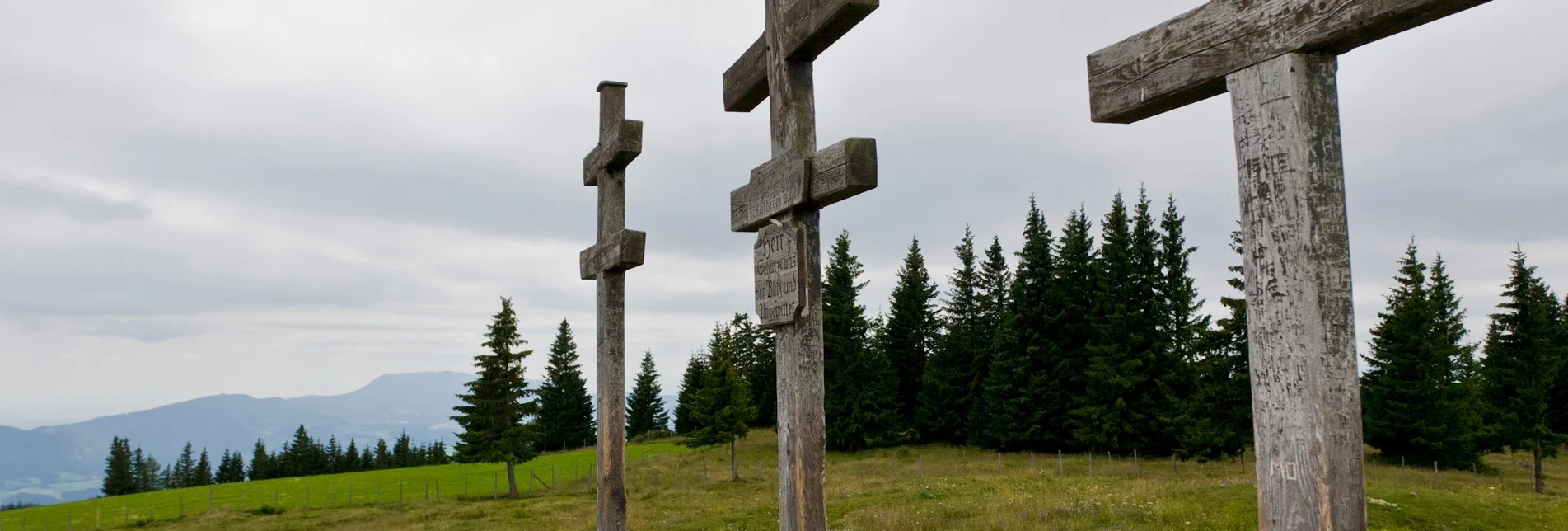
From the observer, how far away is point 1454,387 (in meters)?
35.4

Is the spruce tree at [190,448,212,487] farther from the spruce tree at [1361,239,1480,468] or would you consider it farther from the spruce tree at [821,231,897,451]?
the spruce tree at [1361,239,1480,468]

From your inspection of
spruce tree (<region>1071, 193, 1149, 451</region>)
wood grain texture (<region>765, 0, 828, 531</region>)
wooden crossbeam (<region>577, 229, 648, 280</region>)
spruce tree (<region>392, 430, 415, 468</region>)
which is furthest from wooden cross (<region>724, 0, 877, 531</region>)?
spruce tree (<region>392, 430, 415, 468</region>)

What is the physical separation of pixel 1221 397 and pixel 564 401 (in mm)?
46372

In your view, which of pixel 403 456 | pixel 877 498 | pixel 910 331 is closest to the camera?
pixel 877 498

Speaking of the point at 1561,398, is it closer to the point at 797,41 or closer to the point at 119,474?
the point at 797,41

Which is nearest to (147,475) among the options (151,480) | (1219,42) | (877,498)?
(151,480)

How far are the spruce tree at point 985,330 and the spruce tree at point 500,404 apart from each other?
2141 centimetres

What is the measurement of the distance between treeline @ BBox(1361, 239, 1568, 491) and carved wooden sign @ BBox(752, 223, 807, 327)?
3604 centimetres

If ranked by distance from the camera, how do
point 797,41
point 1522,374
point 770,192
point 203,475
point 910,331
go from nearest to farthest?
point 797,41
point 770,192
point 1522,374
point 910,331
point 203,475

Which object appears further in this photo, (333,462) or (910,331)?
(333,462)

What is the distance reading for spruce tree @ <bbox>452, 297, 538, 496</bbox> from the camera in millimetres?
37500

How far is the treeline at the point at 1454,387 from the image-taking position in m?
33.3

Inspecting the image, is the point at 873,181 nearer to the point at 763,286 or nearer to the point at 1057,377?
the point at 763,286

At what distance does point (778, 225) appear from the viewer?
6473 millimetres
